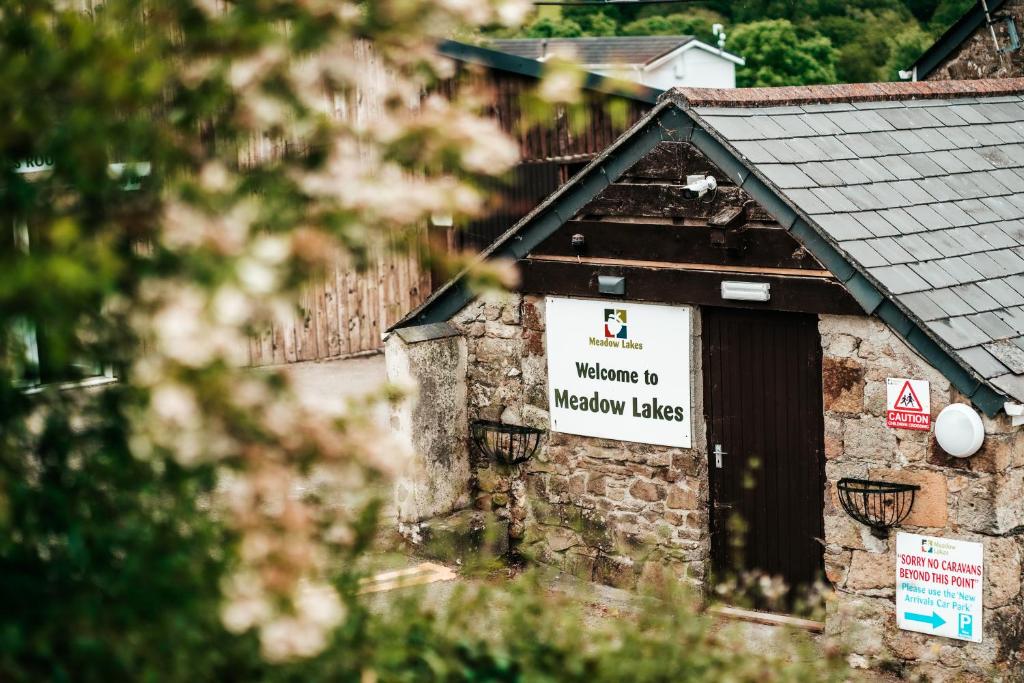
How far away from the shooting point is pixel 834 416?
8852mm

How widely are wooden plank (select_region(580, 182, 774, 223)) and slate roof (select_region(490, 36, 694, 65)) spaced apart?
76.6 feet

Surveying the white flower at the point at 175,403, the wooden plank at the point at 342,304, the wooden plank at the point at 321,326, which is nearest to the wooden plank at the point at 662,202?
the white flower at the point at 175,403

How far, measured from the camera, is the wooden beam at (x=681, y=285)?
877cm

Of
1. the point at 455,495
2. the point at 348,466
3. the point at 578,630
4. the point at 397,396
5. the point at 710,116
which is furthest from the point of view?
the point at 455,495

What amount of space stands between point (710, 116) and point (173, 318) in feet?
22.3

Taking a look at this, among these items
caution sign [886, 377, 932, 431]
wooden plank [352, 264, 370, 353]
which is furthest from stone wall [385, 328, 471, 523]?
wooden plank [352, 264, 370, 353]

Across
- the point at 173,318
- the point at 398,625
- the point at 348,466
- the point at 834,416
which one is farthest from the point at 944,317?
the point at 173,318

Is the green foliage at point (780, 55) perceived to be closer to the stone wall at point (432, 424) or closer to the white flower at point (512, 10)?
the stone wall at point (432, 424)

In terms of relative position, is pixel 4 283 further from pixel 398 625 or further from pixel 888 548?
pixel 888 548

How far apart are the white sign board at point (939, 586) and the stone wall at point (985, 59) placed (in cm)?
847

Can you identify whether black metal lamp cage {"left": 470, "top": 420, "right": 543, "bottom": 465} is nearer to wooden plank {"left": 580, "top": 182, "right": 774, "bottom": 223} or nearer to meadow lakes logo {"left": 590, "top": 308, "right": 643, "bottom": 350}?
meadow lakes logo {"left": 590, "top": 308, "right": 643, "bottom": 350}

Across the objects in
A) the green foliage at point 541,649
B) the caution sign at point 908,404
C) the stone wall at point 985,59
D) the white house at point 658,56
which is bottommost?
the green foliage at point 541,649

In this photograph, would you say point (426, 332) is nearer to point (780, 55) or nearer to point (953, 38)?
point (953, 38)

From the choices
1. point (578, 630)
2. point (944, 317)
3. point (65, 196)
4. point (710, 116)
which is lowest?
point (578, 630)
